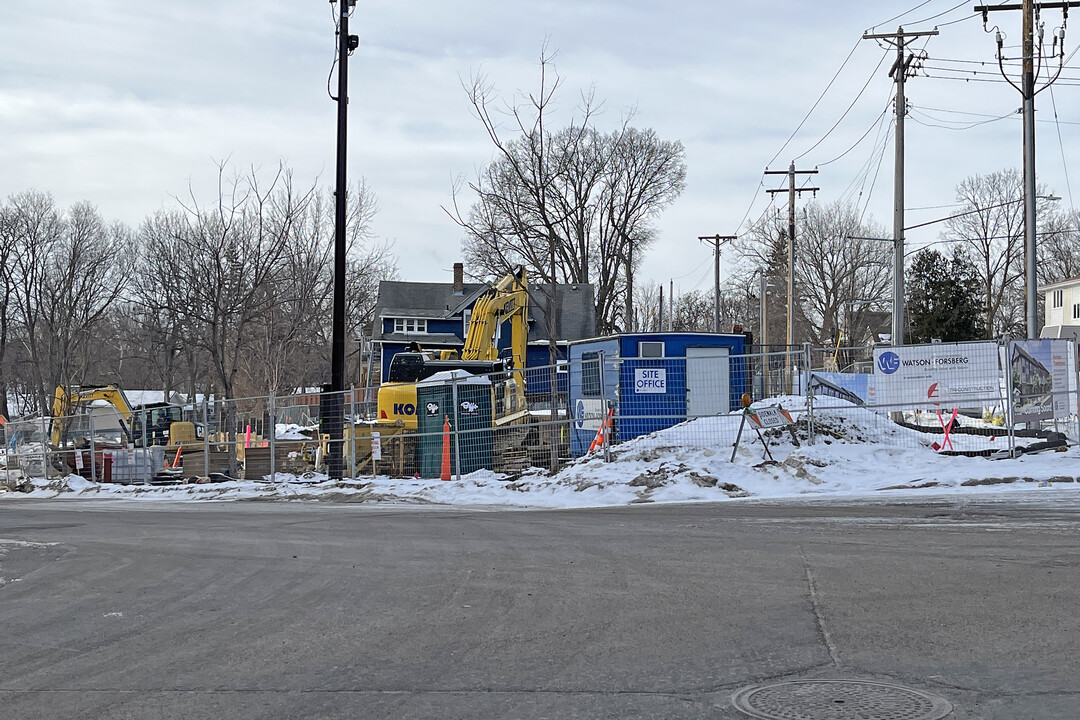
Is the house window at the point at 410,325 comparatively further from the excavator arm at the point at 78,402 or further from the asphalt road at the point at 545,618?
the asphalt road at the point at 545,618

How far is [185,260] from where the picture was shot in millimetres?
27562

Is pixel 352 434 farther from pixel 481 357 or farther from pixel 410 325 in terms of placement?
pixel 410 325

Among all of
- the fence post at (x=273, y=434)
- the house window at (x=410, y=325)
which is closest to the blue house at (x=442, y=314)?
the house window at (x=410, y=325)

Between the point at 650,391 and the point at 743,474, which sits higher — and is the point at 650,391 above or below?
above

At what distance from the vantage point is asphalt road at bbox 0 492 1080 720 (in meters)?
5.15

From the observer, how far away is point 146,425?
2719cm

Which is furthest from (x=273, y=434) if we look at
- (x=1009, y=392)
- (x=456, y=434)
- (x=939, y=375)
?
(x=1009, y=392)

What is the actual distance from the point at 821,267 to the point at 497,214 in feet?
137

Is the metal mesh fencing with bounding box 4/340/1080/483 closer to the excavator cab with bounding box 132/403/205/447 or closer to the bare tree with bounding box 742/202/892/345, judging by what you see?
the excavator cab with bounding box 132/403/205/447

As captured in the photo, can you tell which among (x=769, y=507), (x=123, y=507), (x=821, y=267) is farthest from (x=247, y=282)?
(x=821, y=267)

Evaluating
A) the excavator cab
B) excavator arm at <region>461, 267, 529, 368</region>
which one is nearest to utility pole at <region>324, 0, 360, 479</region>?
the excavator cab

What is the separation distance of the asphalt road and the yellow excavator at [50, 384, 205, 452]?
48.9 feet

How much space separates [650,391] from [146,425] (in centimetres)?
1391

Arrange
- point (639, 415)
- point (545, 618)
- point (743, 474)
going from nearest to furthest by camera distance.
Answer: point (545, 618), point (743, 474), point (639, 415)
